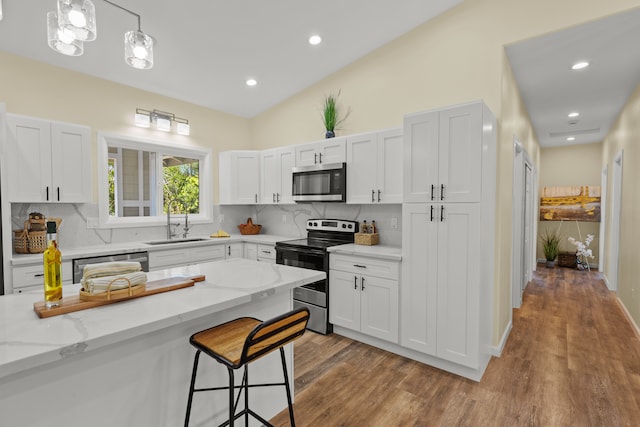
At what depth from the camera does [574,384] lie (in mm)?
2461

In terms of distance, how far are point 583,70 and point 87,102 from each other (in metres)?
5.24

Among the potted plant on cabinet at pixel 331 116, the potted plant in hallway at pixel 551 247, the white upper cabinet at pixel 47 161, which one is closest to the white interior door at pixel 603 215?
the potted plant in hallway at pixel 551 247

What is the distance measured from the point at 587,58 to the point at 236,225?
4.68 m

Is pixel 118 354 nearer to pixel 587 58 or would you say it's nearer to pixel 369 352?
pixel 369 352

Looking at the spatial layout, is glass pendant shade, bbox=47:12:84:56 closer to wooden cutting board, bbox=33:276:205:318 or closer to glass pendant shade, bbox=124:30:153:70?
glass pendant shade, bbox=124:30:153:70

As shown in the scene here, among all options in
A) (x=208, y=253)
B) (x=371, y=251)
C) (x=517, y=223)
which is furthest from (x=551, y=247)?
(x=208, y=253)

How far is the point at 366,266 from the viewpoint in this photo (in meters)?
3.10

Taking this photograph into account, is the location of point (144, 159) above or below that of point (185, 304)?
above

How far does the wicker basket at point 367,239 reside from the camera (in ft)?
11.6

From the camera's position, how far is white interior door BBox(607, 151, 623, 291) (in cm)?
455

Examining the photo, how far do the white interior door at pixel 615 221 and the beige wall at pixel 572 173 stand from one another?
2093 mm

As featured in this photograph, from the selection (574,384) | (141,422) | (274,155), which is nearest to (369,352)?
(574,384)

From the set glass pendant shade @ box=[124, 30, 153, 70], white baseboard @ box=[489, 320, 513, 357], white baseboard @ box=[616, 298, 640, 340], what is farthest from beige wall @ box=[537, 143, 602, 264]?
glass pendant shade @ box=[124, 30, 153, 70]

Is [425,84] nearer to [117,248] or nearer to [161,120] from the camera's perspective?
[161,120]
